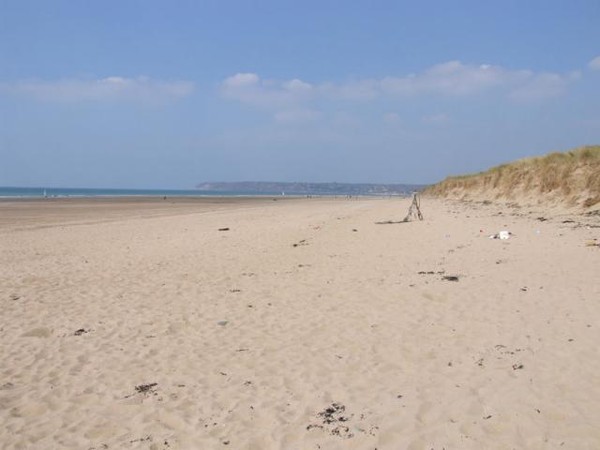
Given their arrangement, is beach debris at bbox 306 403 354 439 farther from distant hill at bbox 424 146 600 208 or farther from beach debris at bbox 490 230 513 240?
distant hill at bbox 424 146 600 208

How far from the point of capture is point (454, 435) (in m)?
4.19

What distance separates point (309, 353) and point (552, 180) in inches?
1017

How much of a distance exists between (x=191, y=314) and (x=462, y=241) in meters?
9.58

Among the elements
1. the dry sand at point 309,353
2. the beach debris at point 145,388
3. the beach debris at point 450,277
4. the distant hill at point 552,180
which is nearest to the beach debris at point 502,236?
the dry sand at point 309,353

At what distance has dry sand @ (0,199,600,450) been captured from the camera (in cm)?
438

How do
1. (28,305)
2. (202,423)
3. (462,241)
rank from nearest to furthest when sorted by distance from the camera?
1. (202,423)
2. (28,305)
3. (462,241)

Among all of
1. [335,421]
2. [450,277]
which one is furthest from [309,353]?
[450,277]

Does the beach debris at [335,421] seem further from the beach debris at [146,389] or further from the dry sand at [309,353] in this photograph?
the beach debris at [146,389]

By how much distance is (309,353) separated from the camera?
627 cm

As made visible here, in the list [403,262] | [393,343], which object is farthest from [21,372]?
[403,262]

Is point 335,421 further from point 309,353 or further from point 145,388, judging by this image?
point 145,388

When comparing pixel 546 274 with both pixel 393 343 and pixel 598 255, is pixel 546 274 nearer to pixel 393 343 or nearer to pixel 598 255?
pixel 598 255

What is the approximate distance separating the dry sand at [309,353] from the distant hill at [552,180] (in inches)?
503

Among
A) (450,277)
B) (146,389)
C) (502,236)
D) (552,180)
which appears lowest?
(146,389)
